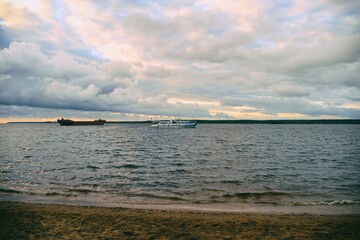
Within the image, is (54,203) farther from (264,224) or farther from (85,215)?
(264,224)

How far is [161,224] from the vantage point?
11438 mm

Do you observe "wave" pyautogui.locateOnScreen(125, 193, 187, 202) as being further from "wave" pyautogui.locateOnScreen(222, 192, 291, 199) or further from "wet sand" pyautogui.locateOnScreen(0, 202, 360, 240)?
"wet sand" pyautogui.locateOnScreen(0, 202, 360, 240)

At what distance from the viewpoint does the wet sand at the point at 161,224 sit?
1011cm

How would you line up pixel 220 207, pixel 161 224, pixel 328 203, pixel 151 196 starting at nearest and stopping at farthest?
pixel 161 224, pixel 220 207, pixel 328 203, pixel 151 196

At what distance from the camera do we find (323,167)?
31000mm

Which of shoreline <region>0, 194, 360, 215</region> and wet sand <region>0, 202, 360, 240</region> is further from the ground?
wet sand <region>0, 202, 360, 240</region>

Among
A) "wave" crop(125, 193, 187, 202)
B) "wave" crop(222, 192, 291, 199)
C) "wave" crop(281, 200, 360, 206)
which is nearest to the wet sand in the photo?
"wave" crop(281, 200, 360, 206)

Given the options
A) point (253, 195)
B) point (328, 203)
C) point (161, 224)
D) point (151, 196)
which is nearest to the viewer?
point (161, 224)

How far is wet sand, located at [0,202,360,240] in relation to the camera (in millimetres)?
10109

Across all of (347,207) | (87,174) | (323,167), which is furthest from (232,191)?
(323,167)

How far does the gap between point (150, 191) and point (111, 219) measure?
25.0 ft

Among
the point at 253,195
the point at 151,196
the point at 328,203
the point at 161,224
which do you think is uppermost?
the point at 161,224

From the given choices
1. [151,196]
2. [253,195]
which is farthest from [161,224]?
[253,195]

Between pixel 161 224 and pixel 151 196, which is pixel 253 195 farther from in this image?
pixel 161 224
